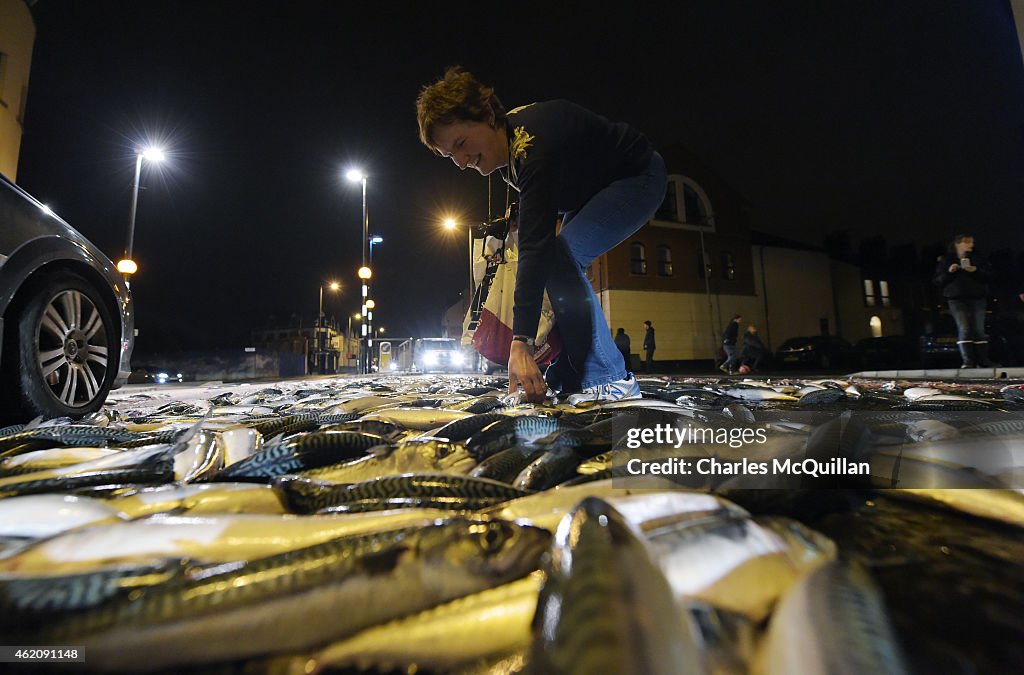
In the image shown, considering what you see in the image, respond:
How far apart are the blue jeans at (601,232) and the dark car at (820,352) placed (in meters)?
20.4

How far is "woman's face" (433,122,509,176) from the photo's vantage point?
2.73m

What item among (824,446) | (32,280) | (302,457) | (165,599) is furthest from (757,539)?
(32,280)

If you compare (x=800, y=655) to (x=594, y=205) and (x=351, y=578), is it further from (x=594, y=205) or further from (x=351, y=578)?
(x=594, y=205)

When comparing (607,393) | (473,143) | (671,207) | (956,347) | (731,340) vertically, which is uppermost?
(671,207)

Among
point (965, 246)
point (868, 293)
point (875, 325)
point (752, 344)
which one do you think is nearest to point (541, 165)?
point (965, 246)

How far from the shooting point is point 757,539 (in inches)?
27.5

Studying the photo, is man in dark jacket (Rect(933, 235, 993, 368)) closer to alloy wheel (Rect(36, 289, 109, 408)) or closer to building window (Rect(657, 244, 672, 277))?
alloy wheel (Rect(36, 289, 109, 408))

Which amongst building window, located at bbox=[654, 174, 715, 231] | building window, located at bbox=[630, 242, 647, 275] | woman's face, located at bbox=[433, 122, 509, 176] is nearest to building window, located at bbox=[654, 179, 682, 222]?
building window, located at bbox=[654, 174, 715, 231]

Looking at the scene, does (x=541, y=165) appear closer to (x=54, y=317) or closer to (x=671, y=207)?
(x=54, y=317)

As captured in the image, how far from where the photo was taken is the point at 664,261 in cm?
2333

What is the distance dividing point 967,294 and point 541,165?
8.10 m

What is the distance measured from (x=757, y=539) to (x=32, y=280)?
3976 millimetres

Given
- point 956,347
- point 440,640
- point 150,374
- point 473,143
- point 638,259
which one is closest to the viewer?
point 440,640

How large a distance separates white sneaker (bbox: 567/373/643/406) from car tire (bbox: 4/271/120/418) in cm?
328
